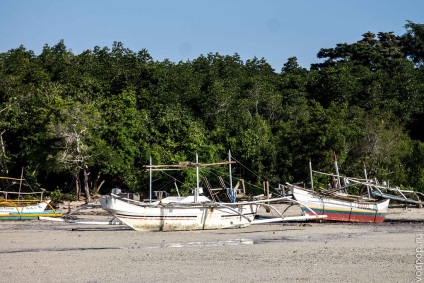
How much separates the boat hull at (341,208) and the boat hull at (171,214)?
14.5 ft

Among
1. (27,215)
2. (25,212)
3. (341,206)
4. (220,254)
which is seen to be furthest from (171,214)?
(25,212)

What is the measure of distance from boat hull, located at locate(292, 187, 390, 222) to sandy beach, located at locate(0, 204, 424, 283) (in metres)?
2.03

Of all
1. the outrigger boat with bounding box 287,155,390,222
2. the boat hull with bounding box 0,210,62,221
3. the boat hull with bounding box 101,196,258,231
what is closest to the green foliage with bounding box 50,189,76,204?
the boat hull with bounding box 0,210,62,221

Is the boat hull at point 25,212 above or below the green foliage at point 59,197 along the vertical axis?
below

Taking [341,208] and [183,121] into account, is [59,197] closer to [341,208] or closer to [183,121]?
[183,121]

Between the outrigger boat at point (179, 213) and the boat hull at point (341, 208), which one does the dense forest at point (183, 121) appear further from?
the outrigger boat at point (179, 213)

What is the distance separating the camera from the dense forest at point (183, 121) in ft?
152

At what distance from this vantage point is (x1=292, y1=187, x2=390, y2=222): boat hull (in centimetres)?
3403

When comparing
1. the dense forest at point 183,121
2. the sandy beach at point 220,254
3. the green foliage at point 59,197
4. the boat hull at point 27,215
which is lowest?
the sandy beach at point 220,254

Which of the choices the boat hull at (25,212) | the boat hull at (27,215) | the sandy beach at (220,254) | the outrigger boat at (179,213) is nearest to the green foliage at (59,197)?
the boat hull at (25,212)

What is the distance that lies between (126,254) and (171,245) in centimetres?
294

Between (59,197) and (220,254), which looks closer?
(220,254)

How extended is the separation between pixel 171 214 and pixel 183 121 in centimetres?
2216

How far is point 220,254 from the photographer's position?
21062mm
